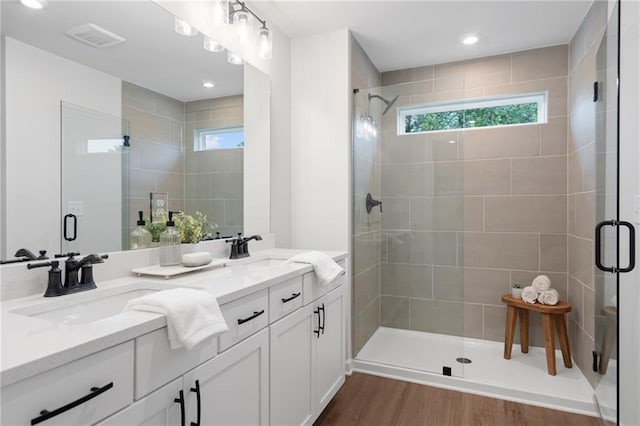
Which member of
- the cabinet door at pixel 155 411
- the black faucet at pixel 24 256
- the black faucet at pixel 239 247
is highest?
the black faucet at pixel 24 256

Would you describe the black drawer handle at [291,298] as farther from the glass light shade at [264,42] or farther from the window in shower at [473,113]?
the window in shower at [473,113]

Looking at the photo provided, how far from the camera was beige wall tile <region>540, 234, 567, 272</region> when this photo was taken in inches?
114

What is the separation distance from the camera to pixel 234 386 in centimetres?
125

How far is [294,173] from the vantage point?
2.76m

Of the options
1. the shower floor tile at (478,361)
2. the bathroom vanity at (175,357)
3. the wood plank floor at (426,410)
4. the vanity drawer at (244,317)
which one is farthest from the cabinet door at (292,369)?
the shower floor tile at (478,361)

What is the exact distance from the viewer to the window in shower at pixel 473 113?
291 cm

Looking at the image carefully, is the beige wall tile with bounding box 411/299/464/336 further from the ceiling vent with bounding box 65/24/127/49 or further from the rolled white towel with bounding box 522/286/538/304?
the ceiling vent with bounding box 65/24/127/49

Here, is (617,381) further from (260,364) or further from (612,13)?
(612,13)

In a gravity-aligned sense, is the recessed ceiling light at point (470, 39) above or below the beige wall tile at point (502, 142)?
above

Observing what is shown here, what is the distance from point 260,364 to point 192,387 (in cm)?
38

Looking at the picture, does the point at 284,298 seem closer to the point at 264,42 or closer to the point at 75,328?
the point at 75,328

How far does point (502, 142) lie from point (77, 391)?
3.25m

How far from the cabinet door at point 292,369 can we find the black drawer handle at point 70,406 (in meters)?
0.76

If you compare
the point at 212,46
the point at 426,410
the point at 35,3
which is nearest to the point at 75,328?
the point at 35,3
